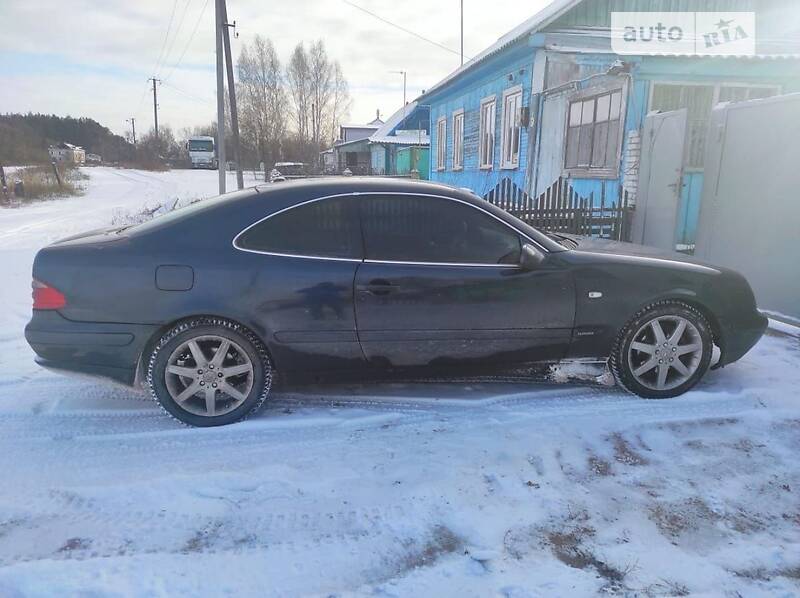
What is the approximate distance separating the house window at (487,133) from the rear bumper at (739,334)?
11.0 meters

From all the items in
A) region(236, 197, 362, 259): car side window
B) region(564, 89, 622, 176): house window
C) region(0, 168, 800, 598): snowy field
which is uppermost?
region(564, 89, 622, 176): house window

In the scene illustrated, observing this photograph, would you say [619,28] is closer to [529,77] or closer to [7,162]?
[529,77]

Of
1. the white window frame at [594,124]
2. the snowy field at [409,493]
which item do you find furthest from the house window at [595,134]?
the snowy field at [409,493]

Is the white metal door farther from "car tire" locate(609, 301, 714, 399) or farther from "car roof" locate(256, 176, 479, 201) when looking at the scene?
"car roof" locate(256, 176, 479, 201)

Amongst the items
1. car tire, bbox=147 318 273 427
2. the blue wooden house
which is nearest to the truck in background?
the blue wooden house

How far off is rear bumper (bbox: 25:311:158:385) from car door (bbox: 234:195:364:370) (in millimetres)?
673

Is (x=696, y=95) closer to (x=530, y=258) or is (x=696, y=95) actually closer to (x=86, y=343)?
(x=530, y=258)

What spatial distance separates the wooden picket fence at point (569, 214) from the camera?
7.81 metres

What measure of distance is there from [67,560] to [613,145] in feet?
33.4

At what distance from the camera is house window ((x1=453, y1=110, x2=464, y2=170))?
663 inches

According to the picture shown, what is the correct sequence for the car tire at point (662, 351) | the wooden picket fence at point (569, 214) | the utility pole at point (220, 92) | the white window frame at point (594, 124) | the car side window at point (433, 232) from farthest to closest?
the utility pole at point (220, 92), the white window frame at point (594, 124), the wooden picket fence at point (569, 214), the car tire at point (662, 351), the car side window at point (433, 232)

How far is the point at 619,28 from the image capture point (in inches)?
438

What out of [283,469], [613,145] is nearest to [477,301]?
[283,469]

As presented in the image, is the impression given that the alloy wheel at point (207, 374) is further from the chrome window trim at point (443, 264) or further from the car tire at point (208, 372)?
the chrome window trim at point (443, 264)
